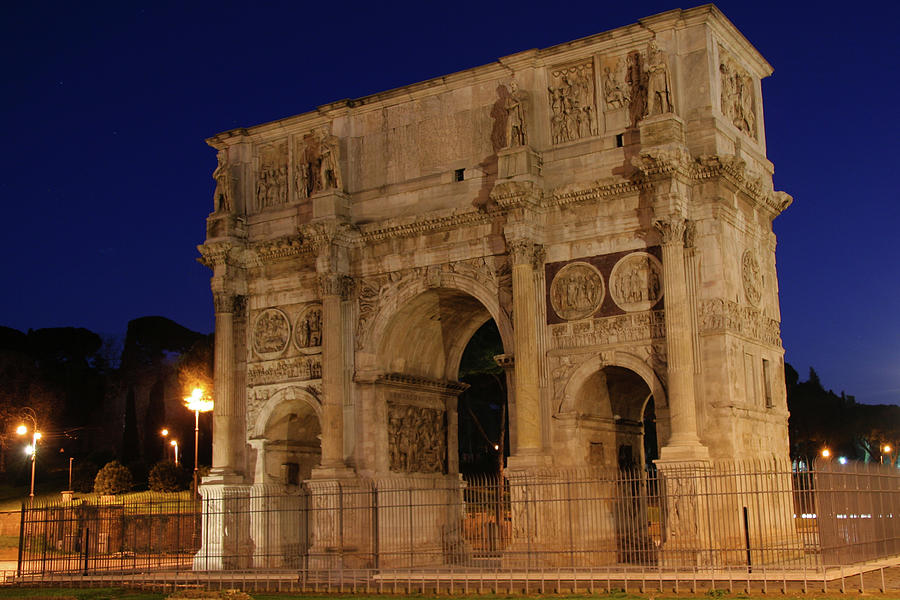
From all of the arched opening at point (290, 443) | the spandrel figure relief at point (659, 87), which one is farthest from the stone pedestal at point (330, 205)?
the spandrel figure relief at point (659, 87)

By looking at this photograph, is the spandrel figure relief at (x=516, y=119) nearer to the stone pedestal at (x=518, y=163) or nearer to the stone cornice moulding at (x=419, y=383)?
the stone pedestal at (x=518, y=163)

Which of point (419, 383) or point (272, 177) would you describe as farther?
point (272, 177)

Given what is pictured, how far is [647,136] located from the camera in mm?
21719

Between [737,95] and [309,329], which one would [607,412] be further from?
[309,329]

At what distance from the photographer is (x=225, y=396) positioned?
1067 inches

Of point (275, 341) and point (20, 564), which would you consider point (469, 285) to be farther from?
point (20, 564)

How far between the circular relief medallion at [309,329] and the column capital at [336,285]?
0.82 m

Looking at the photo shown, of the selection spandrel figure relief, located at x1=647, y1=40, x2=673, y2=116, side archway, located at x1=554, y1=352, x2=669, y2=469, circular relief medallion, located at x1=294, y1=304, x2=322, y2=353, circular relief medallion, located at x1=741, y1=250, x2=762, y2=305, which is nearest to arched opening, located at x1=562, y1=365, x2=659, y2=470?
side archway, located at x1=554, y1=352, x2=669, y2=469

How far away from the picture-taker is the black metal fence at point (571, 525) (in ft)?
60.3

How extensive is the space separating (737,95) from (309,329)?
37.6ft

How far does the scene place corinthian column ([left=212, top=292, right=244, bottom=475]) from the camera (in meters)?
26.9

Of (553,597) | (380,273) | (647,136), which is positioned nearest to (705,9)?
(647,136)

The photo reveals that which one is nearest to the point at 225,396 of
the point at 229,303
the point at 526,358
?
the point at 229,303

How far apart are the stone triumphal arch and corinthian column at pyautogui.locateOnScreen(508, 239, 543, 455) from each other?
0.15 ft
